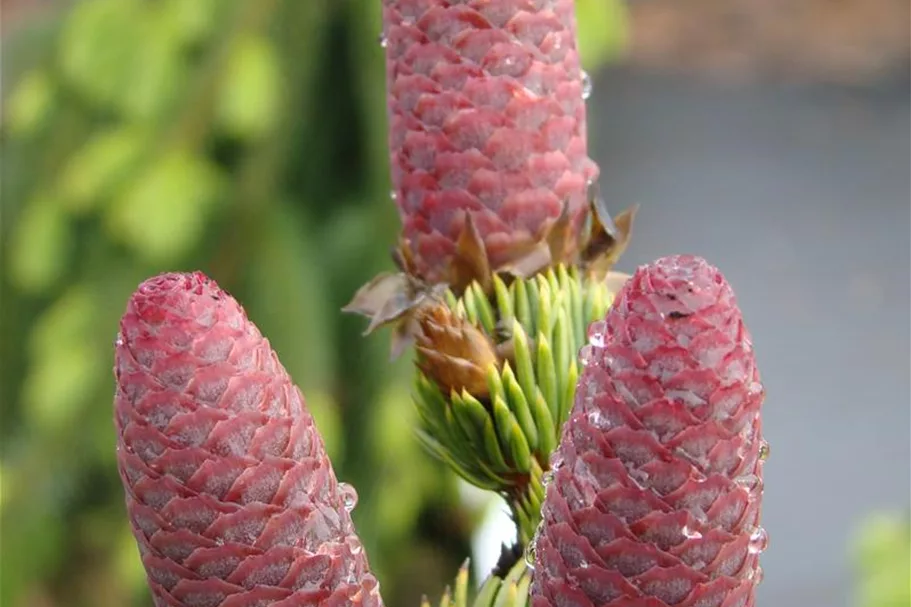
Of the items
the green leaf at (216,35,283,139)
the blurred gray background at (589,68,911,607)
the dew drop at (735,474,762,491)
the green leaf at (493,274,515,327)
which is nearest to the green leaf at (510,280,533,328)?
the green leaf at (493,274,515,327)

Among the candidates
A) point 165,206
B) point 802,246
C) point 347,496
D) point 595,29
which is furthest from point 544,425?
point 802,246

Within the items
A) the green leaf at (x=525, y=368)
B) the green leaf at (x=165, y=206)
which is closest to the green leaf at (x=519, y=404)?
the green leaf at (x=525, y=368)

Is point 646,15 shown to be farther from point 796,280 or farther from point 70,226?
point 70,226

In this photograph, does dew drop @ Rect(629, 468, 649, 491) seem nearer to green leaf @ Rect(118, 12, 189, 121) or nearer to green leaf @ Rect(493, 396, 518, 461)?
green leaf @ Rect(493, 396, 518, 461)

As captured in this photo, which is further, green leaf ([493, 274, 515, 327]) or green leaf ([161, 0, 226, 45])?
green leaf ([161, 0, 226, 45])

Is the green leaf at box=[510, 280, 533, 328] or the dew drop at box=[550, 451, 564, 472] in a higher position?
the green leaf at box=[510, 280, 533, 328]

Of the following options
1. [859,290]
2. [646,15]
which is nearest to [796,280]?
[859,290]

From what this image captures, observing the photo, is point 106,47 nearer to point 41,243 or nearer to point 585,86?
point 41,243
